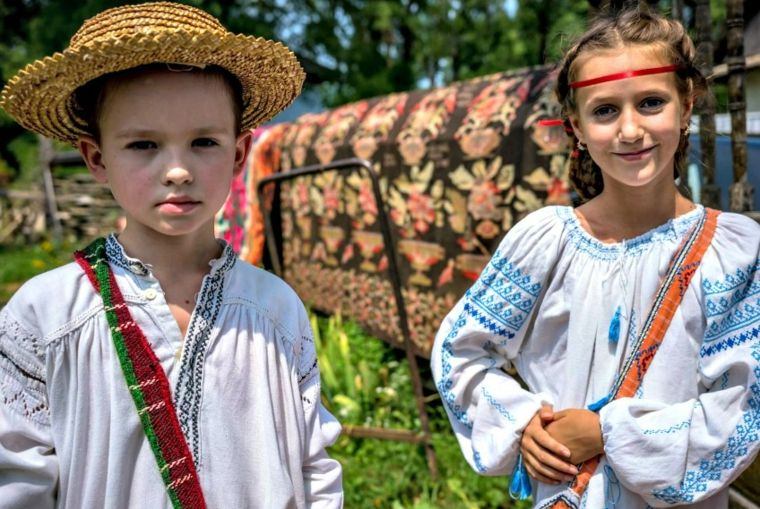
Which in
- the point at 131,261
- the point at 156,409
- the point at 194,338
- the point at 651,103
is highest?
the point at 651,103

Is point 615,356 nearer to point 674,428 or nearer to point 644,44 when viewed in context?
point 674,428

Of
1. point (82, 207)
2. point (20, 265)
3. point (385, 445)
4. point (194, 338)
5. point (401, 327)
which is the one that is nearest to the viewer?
point (194, 338)

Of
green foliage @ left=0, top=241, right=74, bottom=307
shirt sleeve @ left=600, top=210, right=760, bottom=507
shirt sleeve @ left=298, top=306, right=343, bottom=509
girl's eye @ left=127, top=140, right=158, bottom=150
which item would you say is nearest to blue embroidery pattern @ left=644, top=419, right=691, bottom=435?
shirt sleeve @ left=600, top=210, right=760, bottom=507

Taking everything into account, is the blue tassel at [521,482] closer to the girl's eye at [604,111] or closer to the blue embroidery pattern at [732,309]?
the blue embroidery pattern at [732,309]

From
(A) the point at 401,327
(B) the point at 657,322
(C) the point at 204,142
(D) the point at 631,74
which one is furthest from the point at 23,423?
(A) the point at 401,327

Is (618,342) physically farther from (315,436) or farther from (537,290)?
(315,436)

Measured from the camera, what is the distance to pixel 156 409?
1300 millimetres

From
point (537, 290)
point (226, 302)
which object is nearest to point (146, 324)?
point (226, 302)

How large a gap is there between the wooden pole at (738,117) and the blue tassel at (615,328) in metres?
0.84

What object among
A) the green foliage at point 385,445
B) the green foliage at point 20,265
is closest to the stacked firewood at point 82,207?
the green foliage at point 20,265

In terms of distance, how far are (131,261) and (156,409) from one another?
279mm

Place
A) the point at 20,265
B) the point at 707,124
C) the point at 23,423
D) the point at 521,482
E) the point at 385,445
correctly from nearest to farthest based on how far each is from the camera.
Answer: the point at 23,423 → the point at 521,482 → the point at 707,124 → the point at 385,445 → the point at 20,265

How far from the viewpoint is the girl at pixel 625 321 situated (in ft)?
4.84

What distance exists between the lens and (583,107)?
62.8 inches
